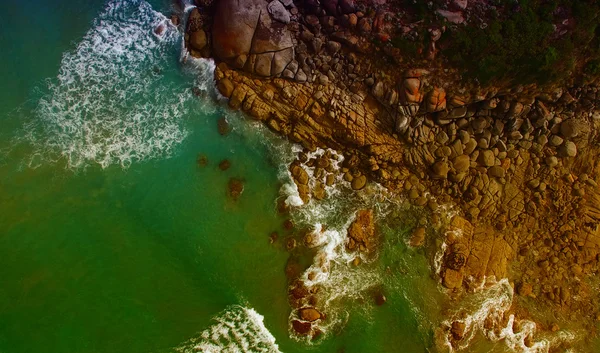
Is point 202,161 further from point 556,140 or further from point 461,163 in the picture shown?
point 556,140

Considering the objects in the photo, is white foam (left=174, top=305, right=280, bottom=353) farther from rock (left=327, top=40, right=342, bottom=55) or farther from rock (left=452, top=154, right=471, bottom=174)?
rock (left=327, top=40, right=342, bottom=55)

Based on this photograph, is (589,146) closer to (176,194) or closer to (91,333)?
(176,194)

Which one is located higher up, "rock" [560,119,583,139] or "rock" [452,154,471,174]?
"rock" [452,154,471,174]

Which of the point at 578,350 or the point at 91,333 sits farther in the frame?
the point at 578,350

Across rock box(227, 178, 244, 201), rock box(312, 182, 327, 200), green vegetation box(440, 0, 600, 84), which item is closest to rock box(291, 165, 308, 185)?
rock box(312, 182, 327, 200)

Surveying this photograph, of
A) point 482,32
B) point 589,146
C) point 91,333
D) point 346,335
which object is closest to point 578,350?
point 589,146

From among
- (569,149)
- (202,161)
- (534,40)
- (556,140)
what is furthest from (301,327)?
(534,40)
